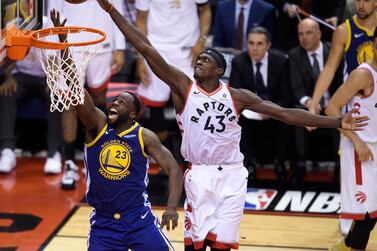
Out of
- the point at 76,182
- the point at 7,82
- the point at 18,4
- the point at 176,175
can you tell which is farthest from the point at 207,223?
the point at 7,82

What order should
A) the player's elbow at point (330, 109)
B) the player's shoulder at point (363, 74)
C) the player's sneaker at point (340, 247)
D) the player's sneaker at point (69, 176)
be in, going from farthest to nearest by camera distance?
the player's sneaker at point (69, 176)
the player's sneaker at point (340, 247)
the player's elbow at point (330, 109)
the player's shoulder at point (363, 74)

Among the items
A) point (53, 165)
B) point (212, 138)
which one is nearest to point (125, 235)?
point (212, 138)

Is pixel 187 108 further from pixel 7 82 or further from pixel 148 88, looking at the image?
pixel 7 82

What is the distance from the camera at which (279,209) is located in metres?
8.62

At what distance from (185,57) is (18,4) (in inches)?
127

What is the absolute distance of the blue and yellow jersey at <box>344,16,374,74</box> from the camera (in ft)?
26.1

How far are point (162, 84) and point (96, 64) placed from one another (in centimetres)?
74

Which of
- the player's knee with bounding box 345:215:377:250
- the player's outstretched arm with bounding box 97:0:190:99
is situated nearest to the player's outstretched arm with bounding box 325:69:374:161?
the player's knee with bounding box 345:215:377:250

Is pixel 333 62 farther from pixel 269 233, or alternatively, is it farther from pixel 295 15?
pixel 295 15

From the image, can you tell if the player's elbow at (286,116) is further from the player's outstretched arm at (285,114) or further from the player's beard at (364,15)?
the player's beard at (364,15)

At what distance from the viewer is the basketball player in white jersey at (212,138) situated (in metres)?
6.13

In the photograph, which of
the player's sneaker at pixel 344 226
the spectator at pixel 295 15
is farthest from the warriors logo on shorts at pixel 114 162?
the spectator at pixel 295 15

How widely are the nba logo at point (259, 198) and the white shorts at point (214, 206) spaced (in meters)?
2.47

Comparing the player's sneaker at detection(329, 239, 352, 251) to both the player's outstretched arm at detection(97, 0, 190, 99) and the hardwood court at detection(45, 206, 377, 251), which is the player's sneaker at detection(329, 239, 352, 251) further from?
the player's outstretched arm at detection(97, 0, 190, 99)
